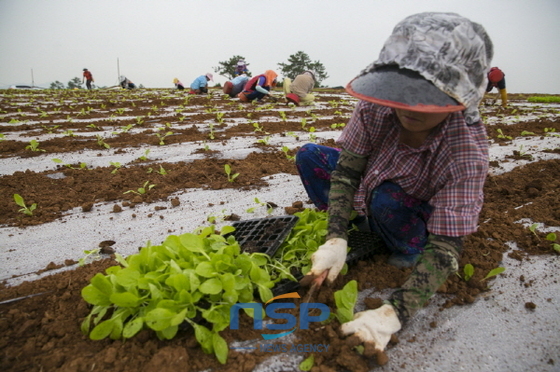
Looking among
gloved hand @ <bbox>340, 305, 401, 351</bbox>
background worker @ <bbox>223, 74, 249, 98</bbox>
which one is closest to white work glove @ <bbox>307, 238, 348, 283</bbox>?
gloved hand @ <bbox>340, 305, 401, 351</bbox>

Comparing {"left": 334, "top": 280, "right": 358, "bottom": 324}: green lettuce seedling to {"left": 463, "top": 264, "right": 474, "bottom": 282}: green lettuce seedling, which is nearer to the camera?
{"left": 334, "top": 280, "right": 358, "bottom": 324}: green lettuce seedling

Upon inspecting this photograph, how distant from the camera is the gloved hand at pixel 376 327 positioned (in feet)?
3.62

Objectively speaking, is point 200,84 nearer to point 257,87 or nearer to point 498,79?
point 257,87

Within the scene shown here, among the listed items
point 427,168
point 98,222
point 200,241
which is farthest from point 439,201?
point 98,222

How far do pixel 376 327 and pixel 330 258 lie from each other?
318mm

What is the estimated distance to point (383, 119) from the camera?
4.66 ft

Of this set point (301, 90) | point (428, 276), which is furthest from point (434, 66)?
point (301, 90)

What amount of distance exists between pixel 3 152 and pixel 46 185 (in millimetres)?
1472

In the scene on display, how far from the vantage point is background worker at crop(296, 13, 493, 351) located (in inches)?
37.2

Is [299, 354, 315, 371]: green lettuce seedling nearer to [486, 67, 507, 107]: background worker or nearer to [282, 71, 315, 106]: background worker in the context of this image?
[282, 71, 315, 106]: background worker

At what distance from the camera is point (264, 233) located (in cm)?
173

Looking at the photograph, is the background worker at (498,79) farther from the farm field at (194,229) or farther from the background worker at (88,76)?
the background worker at (88,76)

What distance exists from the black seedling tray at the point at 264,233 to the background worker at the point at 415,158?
279mm

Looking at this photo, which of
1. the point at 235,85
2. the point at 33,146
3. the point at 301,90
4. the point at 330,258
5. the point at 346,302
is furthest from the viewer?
the point at 235,85
